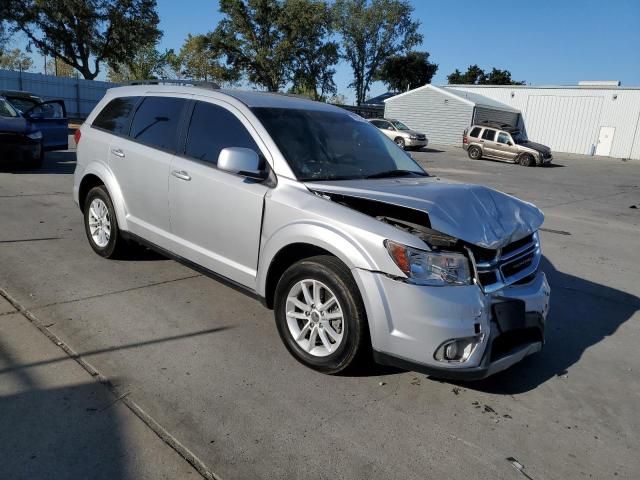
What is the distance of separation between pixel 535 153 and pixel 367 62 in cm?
4494

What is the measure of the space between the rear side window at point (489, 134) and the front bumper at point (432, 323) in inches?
1027

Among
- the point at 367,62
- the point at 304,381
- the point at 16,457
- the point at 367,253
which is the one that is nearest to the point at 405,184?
the point at 367,253

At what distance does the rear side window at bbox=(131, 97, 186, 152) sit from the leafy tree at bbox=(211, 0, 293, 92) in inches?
1758

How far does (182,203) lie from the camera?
4.41 metres

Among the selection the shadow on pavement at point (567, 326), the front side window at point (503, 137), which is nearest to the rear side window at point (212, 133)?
the shadow on pavement at point (567, 326)

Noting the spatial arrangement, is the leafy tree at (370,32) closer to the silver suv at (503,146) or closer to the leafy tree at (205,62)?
the leafy tree at (205,62)

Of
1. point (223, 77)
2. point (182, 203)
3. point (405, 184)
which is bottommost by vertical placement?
point (182, 203)

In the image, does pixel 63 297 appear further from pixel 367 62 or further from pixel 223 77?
pixel 367 62

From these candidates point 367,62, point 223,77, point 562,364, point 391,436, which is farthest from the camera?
point 367,62

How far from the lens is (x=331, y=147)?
428 cm

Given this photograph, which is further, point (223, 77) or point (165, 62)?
point (165, 62)

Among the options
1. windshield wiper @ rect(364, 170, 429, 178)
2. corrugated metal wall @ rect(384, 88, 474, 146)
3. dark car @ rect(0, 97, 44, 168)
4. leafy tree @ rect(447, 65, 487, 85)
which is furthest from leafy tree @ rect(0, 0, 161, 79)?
leafy tree @ rect(447, 65, 487, 85)

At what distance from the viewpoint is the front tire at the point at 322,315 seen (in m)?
3.23

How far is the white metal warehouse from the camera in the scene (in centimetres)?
3675
